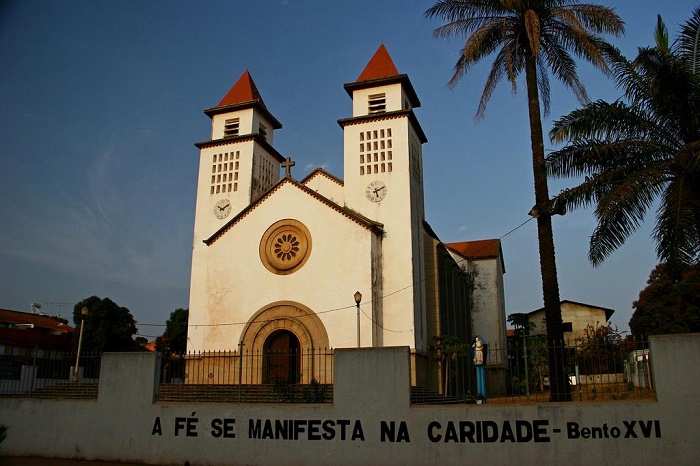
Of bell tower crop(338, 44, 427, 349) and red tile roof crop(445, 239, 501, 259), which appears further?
red tile roof crop(445, 239, 501, 259)

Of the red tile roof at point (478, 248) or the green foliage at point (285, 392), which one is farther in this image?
the red tile roof at point (478, 248)

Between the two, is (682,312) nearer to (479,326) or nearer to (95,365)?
(479,326)

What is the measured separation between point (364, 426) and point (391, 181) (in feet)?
49.5

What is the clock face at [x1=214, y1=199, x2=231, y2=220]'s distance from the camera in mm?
27938

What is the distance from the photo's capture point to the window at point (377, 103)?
26.8m

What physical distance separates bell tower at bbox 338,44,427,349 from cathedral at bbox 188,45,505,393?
47mm

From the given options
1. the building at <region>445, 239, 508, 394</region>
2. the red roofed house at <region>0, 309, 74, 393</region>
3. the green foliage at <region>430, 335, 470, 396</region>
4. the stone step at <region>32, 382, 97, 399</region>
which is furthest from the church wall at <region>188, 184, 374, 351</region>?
the building at <region>445, 239, 508, 394</region>

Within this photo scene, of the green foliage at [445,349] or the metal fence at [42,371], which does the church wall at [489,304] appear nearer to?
the green foliage at [445,349]

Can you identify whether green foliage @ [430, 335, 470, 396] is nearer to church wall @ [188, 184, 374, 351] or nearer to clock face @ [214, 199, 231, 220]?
church wall @ [188, 184, 374, 351]

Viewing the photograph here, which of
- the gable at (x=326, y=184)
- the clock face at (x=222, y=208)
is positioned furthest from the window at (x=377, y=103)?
the clock face at (x=222, y=208)

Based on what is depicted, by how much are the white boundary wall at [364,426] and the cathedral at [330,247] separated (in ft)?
30.2

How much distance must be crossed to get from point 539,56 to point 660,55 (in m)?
3.61

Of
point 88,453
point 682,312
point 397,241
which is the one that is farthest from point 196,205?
point 682,312

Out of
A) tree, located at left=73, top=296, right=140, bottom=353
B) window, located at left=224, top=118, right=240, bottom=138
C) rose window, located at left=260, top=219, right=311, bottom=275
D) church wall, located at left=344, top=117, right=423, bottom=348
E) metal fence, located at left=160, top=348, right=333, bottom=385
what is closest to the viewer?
metal fence, located at left=160, top=348, right=333, bottom=385
